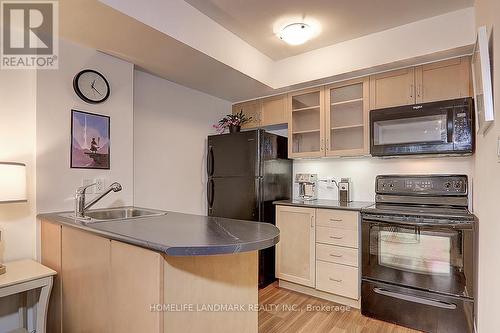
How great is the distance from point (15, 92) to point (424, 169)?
356 centimetres

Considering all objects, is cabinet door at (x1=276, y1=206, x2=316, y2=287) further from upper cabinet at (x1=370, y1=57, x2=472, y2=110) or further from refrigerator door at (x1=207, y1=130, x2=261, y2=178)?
upper cabinet at (x1=370, y1=57, x2=472, y2=110)

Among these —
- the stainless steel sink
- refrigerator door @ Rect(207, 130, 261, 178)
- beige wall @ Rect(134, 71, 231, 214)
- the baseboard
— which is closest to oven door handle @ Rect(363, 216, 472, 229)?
the baseboard

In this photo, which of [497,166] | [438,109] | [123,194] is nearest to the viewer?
[497,166]

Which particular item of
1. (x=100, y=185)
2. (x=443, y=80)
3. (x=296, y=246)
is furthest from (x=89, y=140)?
(x=443, y=80)

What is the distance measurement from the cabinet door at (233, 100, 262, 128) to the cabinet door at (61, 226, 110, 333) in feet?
7.96

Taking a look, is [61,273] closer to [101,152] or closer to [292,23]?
[101,152]

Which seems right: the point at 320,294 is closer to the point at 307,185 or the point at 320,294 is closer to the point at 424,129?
the point at 307,185

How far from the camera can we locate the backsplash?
254cm

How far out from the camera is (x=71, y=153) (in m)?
2.16

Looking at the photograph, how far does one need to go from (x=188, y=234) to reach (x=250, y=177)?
1744 mm

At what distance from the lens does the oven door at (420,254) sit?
79.8 inches

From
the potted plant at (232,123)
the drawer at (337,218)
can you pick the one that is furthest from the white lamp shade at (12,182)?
the drawer at (337,218)

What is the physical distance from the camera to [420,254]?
2207 mm

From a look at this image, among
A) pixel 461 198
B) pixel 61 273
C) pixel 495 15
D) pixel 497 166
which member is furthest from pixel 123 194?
pixel 461 198
